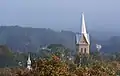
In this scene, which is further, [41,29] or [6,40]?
[41,29]

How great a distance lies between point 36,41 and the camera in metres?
131

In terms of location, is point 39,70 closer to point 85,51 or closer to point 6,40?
point 85,51

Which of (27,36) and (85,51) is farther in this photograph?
(27,36)

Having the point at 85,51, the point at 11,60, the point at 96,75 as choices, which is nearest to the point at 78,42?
the point at 85,51

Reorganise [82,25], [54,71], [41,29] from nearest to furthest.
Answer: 1. [54,71]
2. [82,25]
3. [41,29]

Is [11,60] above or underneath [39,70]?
underneath

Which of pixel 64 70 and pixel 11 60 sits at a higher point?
pixel 64 70

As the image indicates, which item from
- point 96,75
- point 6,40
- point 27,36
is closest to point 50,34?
point 27,36

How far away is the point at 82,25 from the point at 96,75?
40.1m

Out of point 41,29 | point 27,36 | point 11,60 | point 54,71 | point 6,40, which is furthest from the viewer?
point 41,29

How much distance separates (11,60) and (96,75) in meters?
47.1

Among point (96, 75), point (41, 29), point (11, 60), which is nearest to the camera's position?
point (96, 75)

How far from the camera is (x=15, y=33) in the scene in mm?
140375

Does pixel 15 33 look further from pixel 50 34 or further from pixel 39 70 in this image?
pixel 39 70
